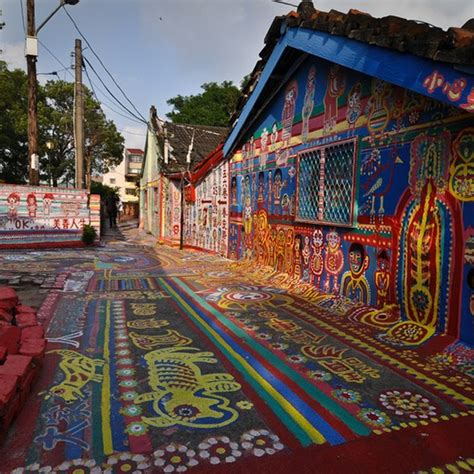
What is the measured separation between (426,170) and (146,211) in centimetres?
2077

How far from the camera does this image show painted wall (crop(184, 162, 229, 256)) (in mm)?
10509

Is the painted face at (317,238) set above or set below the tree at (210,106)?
below

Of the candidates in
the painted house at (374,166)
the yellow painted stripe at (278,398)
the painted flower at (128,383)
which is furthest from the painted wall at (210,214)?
the painted flower at (128,383)

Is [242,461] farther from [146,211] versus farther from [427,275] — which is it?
[146,211]

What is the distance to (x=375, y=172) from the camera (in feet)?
16.3

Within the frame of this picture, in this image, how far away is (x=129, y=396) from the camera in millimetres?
2916

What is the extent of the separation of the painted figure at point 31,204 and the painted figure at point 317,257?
9638 millimetres

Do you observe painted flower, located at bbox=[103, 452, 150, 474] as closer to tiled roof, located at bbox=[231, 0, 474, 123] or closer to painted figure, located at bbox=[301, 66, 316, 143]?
tiled roof, located at bbox=[231, 0, 474, 123]

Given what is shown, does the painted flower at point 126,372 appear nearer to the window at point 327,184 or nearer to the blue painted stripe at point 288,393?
the blue painted stripe at point 288,393

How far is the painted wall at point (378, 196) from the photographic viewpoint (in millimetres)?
3895

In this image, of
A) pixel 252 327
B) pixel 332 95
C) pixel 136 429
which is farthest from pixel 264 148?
pixel 136 429

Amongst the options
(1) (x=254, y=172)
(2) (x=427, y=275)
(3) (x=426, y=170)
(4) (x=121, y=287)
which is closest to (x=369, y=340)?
(2) (x=427, y=275)

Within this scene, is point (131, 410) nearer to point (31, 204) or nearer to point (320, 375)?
point (320, 375)

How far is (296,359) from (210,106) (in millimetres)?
30987
